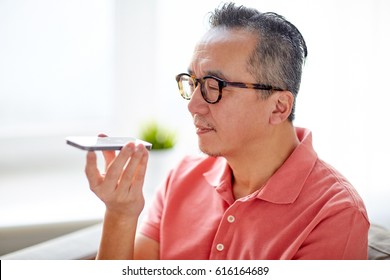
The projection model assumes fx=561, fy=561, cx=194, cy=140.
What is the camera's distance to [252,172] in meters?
1.32

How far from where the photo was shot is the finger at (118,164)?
1.09 metres

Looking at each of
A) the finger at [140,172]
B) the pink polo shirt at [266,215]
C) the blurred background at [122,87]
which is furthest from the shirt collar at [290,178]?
the blurred background at [122,87]

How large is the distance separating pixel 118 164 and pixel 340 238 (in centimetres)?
47

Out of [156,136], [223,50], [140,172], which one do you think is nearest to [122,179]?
[140,172]

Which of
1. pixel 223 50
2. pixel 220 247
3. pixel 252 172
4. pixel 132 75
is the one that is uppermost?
pixel 223 50

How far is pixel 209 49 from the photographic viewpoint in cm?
125

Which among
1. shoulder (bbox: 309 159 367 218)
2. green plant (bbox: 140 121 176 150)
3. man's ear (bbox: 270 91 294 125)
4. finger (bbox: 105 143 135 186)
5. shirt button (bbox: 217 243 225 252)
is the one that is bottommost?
shirt button (bbox: 217 243 225 252)

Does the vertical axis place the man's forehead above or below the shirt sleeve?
above

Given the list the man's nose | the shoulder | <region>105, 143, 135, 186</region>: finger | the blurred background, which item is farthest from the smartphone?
the blurred background

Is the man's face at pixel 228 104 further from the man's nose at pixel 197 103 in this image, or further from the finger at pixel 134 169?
the finger at pixel 134 169

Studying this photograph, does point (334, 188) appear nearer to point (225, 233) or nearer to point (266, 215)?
point (266, 215)

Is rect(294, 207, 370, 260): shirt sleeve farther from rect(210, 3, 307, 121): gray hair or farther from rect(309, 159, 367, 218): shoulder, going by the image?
rect(210, 3, 307, 121): gray hair

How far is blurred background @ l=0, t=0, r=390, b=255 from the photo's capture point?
6.15 feet
